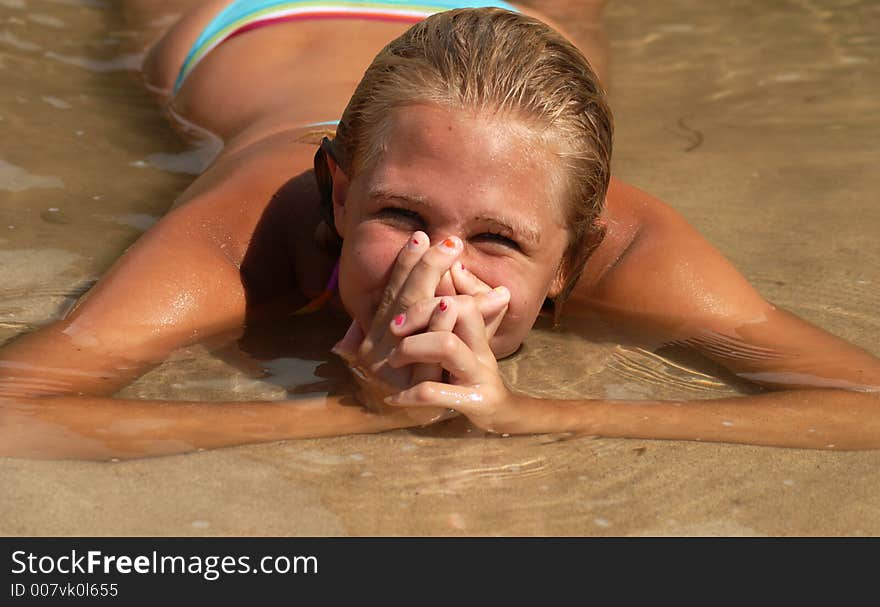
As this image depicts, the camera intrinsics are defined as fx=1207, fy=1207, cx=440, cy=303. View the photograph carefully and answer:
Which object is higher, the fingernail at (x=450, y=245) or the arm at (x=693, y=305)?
the fingernail at (x=450, y=245)

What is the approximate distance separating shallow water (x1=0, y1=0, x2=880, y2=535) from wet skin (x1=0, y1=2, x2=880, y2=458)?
0.07 metres

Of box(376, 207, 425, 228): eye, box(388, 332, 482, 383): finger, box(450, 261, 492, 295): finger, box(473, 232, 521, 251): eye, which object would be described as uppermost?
box(376, 207, 425, 228): eye

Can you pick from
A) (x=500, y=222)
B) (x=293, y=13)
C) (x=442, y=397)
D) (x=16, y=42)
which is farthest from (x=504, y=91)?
(x=16, y=42)

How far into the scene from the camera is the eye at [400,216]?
2574 mm

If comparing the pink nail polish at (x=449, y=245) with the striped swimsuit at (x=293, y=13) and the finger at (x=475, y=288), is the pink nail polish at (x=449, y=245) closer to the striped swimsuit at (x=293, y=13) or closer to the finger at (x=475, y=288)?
the finger at (x=475, y=288)

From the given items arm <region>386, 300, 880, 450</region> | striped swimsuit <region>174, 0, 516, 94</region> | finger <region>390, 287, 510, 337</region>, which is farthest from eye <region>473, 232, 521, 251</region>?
striped swimsuit <region>174, 0, 516, 94</region>

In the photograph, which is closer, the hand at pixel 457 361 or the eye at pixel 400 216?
the hand at pixel 457 361

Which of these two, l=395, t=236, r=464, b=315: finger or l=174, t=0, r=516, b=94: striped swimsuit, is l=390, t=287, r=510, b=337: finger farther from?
l=174, t=0, r=516, b=94: striped swimsuit

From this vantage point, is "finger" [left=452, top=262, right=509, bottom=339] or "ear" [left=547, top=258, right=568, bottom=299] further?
"ear" [left=547, top=258, right=568, bottom=299]

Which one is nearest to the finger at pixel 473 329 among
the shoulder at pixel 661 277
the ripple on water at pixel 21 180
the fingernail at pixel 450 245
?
the fingernail at pixel 450 245

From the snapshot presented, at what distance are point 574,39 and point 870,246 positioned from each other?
1.77 metres

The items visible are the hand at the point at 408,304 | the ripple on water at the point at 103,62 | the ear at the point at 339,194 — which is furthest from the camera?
the ripple on water at the point at 103,62

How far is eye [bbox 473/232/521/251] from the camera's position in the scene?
259 centimetres

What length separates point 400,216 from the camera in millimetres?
2592
